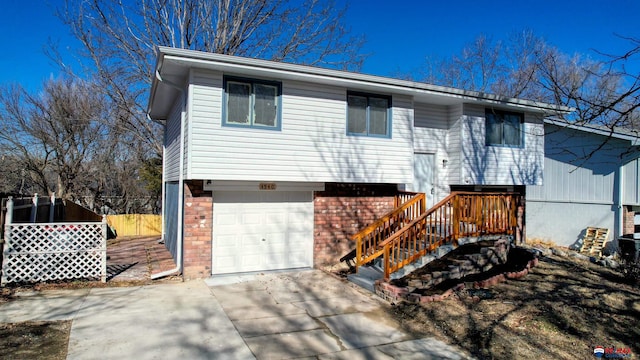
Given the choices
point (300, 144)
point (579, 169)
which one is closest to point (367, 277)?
point (300, 144)

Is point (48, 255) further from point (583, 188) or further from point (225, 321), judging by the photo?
point (583, 188)

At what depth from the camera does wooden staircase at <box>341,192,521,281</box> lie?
27.7 feet

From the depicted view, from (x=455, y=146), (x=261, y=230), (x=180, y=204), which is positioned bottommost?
(x=261, y=230)

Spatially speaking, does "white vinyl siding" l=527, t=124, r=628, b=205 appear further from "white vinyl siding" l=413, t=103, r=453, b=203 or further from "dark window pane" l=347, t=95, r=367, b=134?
"dark window pane" l=347, t=95, r=367, b=134

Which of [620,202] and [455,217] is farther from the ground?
[620,202]

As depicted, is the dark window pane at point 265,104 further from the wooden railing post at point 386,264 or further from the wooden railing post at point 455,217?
the wooden railing post at point 455,217

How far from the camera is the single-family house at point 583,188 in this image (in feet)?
48.2

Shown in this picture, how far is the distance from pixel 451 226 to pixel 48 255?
8.43 m

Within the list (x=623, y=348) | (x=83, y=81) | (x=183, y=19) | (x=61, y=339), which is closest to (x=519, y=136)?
(x=623, y=348)

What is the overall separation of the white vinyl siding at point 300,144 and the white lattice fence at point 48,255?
2.54m

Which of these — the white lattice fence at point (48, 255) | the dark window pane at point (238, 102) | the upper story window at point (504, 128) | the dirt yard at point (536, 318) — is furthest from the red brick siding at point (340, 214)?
the white lattice fence at point (48, 255)

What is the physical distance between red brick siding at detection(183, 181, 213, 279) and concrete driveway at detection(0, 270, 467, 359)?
399mm

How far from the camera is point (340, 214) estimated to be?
10.2 m

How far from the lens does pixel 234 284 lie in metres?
8.42
